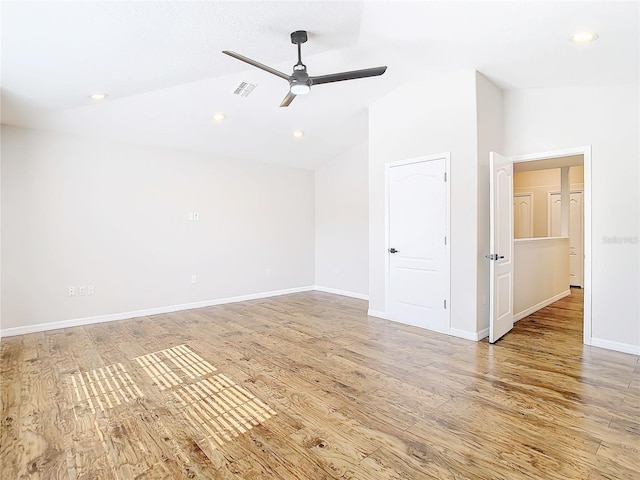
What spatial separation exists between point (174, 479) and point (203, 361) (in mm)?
1635

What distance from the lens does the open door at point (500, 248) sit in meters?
3.74

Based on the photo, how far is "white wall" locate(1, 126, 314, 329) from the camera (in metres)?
4.23

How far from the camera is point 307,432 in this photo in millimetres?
2127

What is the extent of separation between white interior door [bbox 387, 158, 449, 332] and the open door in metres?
0.53

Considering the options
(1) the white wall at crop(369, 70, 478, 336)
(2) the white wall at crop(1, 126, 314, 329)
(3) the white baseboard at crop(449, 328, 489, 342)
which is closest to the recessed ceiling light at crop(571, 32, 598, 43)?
(1) the white wall at crop(369, 70, 478, 336)

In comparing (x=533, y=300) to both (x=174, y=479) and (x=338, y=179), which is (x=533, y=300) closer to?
(x=338, y=179)

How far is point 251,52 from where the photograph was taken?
9.97ft

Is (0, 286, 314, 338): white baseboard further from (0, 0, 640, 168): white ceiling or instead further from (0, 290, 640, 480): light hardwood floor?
(0, 0, 640, 168): white ceiling

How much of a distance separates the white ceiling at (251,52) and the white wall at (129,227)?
451 millimetres

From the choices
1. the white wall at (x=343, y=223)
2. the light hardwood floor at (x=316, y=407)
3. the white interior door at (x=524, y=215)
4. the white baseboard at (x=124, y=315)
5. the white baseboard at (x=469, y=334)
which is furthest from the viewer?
the white interior door at (x=524, y=215)

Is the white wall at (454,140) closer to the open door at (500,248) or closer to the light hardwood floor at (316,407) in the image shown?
the open door at (500,248)

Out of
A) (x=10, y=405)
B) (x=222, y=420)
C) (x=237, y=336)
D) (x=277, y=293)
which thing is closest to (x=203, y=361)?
(x=237, y=336)

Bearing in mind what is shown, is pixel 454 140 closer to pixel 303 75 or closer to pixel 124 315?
pixel 303 75

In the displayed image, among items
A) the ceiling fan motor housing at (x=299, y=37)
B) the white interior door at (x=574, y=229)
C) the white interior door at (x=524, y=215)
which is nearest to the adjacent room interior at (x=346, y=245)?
the ceiling fan motor housing at (x=299, y=37)
